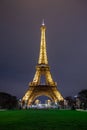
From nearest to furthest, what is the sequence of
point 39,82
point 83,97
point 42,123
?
point 42,123, point 39,82, point 83,97

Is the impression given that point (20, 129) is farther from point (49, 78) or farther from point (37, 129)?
point (49, 78)

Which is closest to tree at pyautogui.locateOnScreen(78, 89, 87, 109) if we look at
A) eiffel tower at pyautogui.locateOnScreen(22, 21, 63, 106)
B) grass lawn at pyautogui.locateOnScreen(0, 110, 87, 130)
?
eiffel tower at pyautogui.locateOnScreen(22, 21, 63, 106)

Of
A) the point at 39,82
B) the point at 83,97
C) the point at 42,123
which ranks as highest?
the point at 39,82

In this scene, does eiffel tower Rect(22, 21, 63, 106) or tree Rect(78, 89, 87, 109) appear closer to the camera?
eiffel tower Rect(22, 21, 63, 106)

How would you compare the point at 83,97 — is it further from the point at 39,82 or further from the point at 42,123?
the point at 42,123

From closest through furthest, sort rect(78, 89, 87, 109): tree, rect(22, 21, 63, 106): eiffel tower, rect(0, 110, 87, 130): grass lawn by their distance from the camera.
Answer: rect(0, 110, 87, 130): grass lawn
rect(22, 21, 63, 106): eiffel tower
rect(78, 89, 87, 109): tree

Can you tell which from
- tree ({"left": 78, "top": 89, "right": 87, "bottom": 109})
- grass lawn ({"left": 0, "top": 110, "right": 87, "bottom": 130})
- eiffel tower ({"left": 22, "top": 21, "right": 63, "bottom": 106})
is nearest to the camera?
grass lawn ({"left": 0, "top": 110, "right": 87, "bottom": 130})

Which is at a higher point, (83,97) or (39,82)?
(39,82)

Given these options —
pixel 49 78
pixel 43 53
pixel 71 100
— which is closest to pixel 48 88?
pixel 49 78

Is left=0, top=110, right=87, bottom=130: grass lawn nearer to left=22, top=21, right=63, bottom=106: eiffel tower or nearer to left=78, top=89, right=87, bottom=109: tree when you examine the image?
left=22, top=21, right=63, bottom=106: eiffel tower

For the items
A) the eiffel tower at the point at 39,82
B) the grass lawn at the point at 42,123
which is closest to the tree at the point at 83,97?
the eiffel tower at the point at 39,82

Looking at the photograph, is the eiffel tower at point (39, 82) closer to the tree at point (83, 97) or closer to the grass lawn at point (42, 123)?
the tree at point (83, 97)

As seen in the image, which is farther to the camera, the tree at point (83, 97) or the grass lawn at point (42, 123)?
the tree at point (83, 97)

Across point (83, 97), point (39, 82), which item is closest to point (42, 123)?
point (39, 82)
